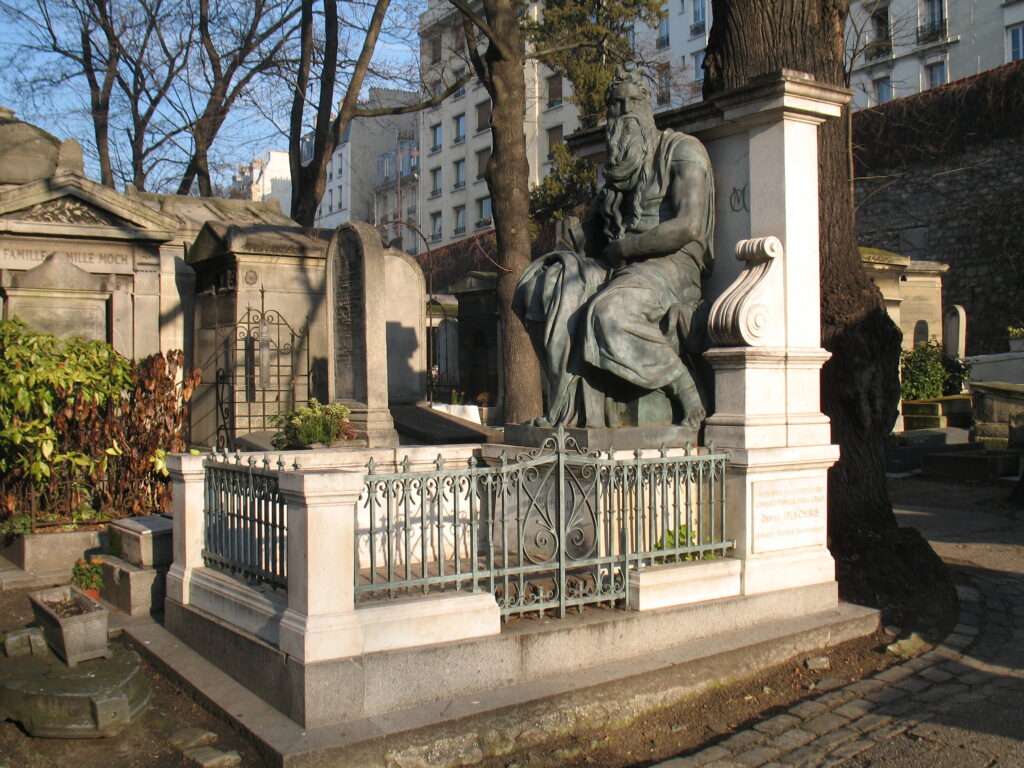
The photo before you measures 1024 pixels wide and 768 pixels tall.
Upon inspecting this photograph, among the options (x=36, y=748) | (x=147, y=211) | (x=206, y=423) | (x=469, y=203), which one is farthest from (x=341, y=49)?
(x=469, y=203)

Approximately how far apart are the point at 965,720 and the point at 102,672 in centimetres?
416

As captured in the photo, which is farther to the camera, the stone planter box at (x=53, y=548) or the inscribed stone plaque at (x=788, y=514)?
the stone planter box at (x=53, y=548)

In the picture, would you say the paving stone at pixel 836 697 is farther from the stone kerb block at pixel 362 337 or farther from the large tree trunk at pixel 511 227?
the large tree trunk at pixel 511 227

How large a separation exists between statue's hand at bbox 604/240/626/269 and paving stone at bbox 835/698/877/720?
302cm

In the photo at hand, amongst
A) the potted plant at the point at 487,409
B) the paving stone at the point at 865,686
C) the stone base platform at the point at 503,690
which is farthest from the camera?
the potted plant at the point at 487,409

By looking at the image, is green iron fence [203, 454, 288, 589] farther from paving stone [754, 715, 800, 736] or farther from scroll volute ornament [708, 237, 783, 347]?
scroll volute ornament [708, 237, 783, 347]

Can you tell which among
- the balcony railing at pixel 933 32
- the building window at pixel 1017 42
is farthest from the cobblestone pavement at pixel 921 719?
the balcony railing at pixel 933 32

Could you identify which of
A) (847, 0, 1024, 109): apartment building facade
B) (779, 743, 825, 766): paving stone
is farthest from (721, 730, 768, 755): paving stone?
(847, 0, 1024, 109): apartment building facade

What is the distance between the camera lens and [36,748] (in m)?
4.25

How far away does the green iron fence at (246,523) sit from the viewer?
4598 mm

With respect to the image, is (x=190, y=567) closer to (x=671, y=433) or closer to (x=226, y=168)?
(x=671, y=433)

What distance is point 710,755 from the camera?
418cm

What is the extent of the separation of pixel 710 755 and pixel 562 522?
4.27 ft

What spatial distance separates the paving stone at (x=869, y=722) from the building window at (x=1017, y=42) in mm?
31454
